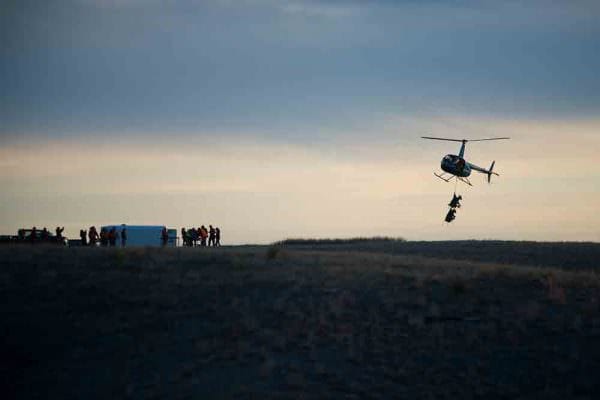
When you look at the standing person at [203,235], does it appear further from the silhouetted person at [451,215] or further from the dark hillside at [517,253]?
the silhouetted person at [451,215]

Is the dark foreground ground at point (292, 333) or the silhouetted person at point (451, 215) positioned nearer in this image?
the dark foreground ground at point (292, 333)

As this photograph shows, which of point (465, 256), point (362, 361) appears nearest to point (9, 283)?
point (362, 361)

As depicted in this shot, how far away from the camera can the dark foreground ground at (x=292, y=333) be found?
19500mm

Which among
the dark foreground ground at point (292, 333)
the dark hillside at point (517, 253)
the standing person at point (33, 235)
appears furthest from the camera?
the standing person at point (33, 235)

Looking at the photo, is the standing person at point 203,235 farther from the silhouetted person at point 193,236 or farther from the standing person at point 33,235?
the standing person at point 33,235

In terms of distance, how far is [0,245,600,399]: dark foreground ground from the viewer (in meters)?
19.5

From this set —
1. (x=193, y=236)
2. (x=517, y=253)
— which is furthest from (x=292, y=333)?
(x=193, y=236)

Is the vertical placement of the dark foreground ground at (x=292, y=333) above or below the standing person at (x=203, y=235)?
below

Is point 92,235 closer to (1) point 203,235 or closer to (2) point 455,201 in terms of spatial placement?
(1) point 203,235

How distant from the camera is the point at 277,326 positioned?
23.6m

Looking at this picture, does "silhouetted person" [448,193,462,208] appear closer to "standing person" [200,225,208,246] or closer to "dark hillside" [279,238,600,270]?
"dark hillside" [279,238,600,270]

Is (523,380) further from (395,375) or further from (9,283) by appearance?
(9,283)

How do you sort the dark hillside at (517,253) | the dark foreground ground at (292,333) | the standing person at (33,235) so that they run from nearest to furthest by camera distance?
the dark foreground ground at (292,333), the dark hillside at (517,253), the standing person at (33,235)

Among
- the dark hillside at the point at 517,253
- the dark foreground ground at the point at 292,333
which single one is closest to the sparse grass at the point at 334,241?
the dark hillside at the point at 517,253
